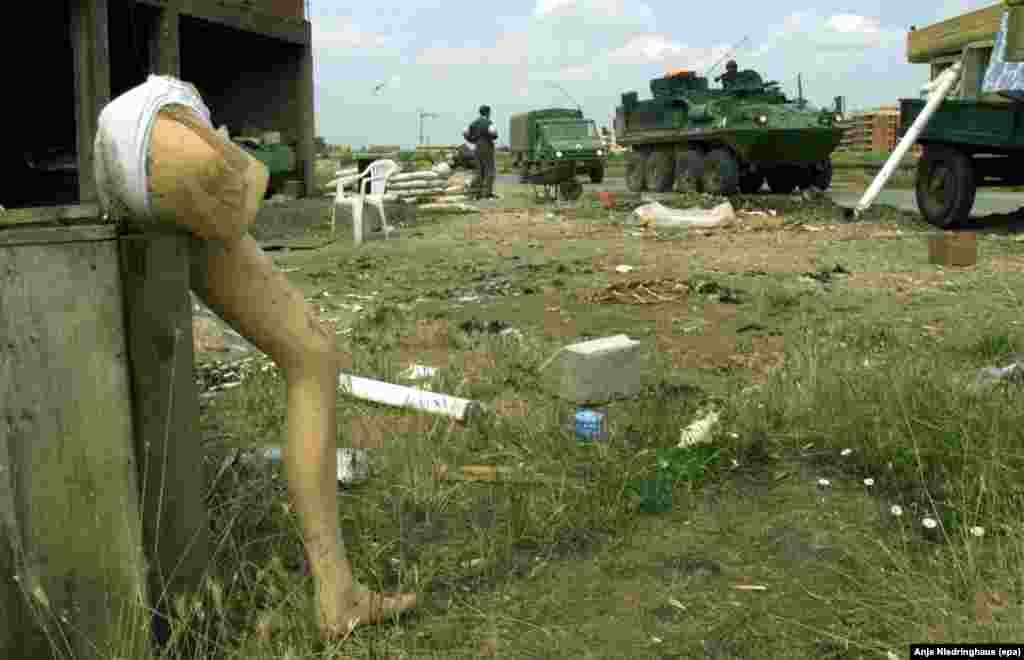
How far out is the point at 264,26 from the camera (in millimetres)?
16953

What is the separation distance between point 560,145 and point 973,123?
13.3 meters

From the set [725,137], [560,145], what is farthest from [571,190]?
[725,137]

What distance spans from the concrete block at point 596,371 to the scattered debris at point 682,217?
885 cm

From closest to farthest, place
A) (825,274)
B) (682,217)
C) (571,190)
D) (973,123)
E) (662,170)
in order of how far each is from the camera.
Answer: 1. (825,274)
2. (973,123)
3. (682,217)
4. (571,190)
5. (662,170)

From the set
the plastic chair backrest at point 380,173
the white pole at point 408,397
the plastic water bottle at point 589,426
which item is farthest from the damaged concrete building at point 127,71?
the plastic water bottle at point 589,426

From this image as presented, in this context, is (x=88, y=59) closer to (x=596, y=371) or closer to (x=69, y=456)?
(x=596, y=371)

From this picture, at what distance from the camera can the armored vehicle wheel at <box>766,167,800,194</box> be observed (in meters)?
19.2

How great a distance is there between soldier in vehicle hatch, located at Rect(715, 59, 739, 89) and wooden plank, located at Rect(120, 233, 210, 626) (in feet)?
63.1

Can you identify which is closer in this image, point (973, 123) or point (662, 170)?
point (973, 123)

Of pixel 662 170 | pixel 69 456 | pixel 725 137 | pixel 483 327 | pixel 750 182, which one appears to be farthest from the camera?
pixel 662 170

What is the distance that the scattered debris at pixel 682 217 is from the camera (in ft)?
42.8

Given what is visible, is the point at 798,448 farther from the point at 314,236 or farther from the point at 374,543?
the point at 314,236

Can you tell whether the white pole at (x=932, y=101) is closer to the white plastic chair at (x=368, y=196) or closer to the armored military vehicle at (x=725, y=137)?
the armored military vehicle at (x=725, y=137)

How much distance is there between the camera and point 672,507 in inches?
117
